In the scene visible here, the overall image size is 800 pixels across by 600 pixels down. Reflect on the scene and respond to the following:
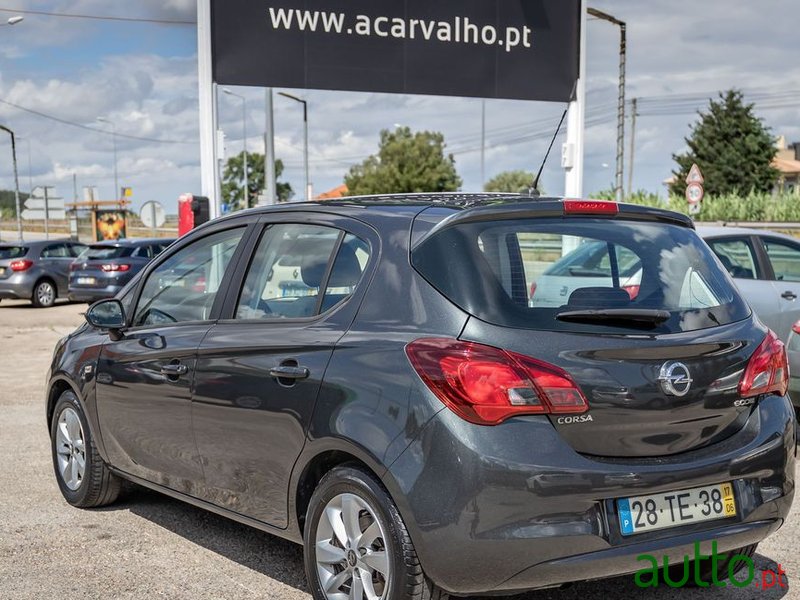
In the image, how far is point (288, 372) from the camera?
385cm

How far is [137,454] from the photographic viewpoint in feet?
16.4

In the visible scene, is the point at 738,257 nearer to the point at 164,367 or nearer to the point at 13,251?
the point at 164,367

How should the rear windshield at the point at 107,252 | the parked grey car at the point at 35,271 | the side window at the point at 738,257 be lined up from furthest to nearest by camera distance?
the parked grey car at the point at 35,271
the rear windshield at the point at 107,252
the side window at the point at 738,257

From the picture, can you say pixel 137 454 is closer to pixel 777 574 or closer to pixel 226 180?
pixel 777 574

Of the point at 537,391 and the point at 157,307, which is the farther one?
the point at 157,307

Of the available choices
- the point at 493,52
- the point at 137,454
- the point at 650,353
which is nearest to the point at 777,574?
the point at 650,353

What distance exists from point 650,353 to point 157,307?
2.64m

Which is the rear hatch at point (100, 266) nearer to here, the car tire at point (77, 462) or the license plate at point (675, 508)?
the car tire at point (77, 462)

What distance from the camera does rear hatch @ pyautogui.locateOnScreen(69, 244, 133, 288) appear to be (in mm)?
21000

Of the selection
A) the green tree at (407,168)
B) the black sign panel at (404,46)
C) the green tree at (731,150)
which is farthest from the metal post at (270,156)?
the green tree at (407,168)

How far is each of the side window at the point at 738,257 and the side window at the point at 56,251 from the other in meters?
18.4

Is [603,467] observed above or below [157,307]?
below

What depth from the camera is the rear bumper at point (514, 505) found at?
3.18 m

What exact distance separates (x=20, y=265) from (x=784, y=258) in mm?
18503
